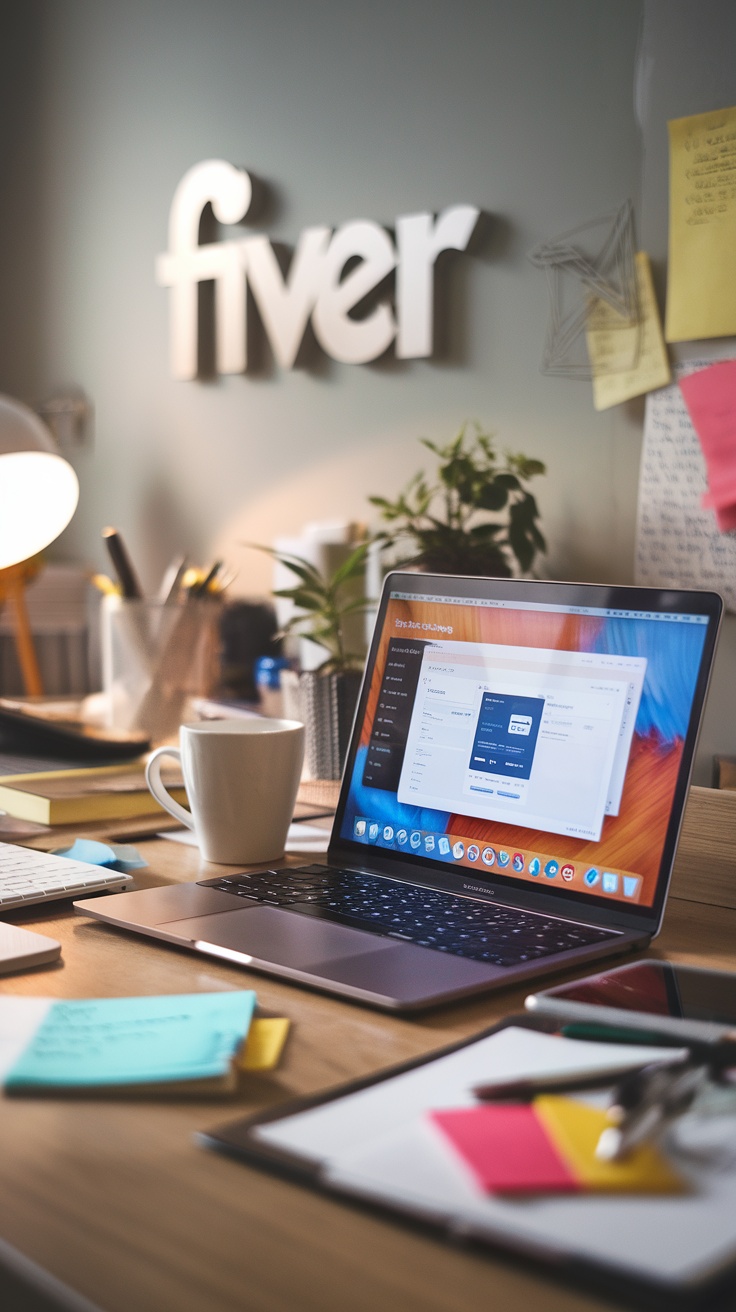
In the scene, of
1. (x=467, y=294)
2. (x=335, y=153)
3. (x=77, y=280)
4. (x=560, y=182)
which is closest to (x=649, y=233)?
(x=560, y=182)

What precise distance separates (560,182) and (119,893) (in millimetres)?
927

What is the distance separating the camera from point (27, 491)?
104 cm

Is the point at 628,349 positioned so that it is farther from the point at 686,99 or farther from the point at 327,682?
the point at 327,682

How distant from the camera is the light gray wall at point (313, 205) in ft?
4.22

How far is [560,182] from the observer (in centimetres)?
129

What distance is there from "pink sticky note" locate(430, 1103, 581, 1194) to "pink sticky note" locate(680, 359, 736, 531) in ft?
2.50

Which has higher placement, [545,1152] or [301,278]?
[301,278]

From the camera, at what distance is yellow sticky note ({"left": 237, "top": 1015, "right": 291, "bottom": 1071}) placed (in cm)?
52

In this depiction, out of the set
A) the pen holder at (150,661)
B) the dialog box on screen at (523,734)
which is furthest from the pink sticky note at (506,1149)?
the pen holder at (150,661)

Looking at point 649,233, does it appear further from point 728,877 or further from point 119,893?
point 119,893

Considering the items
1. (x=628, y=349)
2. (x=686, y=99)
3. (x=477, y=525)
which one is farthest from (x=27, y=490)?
(x=686, y=99)

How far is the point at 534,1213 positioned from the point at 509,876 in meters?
0.40

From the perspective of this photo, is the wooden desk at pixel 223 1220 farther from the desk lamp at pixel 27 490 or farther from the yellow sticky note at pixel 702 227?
the yellow sticky note at pixel 702 227

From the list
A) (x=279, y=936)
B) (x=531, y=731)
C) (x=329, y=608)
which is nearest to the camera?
(x=279, y=936)
